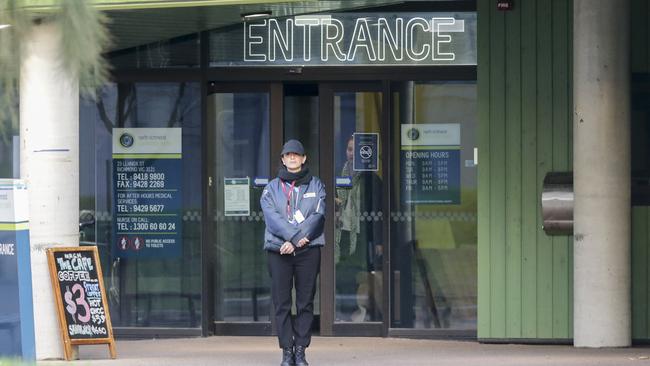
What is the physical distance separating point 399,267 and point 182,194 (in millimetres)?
2178

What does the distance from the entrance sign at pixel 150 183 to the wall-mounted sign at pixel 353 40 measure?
943mm

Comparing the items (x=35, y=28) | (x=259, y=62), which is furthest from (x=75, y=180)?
(x=35, y=28)

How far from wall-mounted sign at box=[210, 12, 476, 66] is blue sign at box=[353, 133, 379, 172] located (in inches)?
27.5

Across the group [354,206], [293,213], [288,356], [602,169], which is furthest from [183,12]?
[602,169]

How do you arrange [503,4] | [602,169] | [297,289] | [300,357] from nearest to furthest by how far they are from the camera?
[300,357] → [297,289] → [602,169] → [503,4]

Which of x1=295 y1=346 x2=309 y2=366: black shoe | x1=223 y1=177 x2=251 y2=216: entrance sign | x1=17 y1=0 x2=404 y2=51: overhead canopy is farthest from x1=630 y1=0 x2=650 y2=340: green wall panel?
x1=223 y1=177 x2=251 y2=216: entrance sign

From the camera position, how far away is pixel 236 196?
12.4 m

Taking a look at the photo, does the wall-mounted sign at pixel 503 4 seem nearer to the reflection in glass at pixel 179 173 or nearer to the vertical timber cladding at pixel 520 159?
the vertical timber cladding at pixel 520 159

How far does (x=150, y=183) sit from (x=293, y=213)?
2.95 metres

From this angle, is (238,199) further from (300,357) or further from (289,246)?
(300,357)

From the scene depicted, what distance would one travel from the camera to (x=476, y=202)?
1199 cm

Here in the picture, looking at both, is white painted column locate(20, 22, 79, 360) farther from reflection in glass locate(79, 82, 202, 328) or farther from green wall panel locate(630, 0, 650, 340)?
green wall panel locate(630, 0, 650, 340)

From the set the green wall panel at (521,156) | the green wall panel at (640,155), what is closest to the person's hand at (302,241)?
the green wall panel at (521,156)

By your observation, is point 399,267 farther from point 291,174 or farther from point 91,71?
point 91,71
